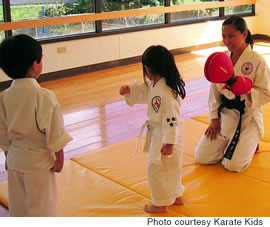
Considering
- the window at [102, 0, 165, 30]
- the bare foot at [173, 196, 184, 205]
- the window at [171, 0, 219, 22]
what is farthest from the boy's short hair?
the window at [171, 0, 219, 22]

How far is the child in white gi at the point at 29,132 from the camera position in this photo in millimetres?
1874

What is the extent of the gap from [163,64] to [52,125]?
0.70m

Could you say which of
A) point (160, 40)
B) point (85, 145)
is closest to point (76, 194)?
point (85, 145)

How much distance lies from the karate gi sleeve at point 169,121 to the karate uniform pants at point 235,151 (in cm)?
84

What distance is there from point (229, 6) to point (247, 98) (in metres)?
5.58

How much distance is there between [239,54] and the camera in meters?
3.00

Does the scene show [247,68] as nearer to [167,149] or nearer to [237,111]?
[237,111]

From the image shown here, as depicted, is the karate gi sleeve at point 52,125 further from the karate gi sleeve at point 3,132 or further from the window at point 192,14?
the window at point 192,14

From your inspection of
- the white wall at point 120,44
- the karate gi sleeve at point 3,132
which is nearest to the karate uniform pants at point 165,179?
the karate gi sleeve at point 3,132

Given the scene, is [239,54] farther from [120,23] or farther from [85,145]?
[120,23]

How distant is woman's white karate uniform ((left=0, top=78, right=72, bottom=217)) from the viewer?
189 centimetres

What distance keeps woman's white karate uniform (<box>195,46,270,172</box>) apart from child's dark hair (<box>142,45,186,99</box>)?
771 millimetres

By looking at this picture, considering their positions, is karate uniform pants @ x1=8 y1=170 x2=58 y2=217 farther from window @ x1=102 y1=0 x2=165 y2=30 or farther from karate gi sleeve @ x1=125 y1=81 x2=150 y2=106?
window @ x1=102 y1=0 x2=165 y2=30

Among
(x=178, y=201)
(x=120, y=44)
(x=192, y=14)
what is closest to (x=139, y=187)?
(x=178, y=201)
